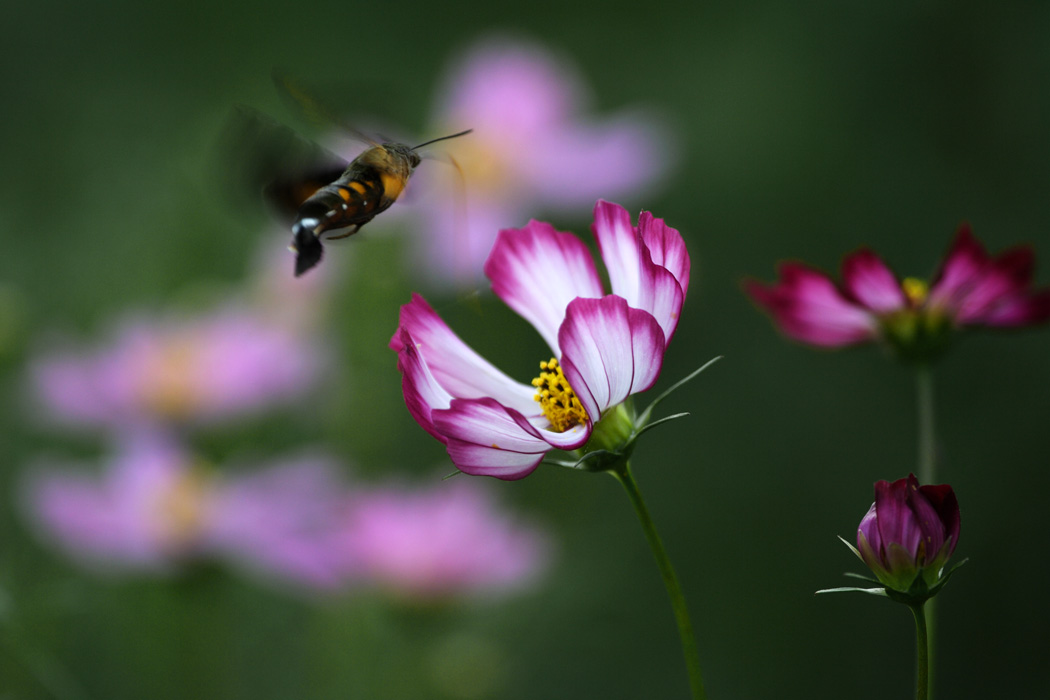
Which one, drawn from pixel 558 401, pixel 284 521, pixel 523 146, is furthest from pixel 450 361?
pixel 523 146

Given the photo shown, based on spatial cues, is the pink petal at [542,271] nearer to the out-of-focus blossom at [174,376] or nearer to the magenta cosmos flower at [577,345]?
the magenta cosmos flower at [577,345]

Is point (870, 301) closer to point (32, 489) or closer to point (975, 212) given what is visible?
point (32, 489)

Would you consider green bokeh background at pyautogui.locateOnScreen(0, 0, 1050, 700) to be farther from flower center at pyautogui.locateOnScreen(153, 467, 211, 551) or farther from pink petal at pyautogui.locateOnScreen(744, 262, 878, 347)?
pink petal at pyautogui.locateOnScreen(744, 262, 878, 347)

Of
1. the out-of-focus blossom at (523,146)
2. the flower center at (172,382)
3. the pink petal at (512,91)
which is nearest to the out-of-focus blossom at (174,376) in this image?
the flower center at (172,382)

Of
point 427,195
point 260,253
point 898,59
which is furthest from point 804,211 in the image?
point 260,253

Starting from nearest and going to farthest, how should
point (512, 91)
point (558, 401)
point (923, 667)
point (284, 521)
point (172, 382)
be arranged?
point (923, 667), point (558, 401), point (284, 521), point (172, 382), point (512, 91)

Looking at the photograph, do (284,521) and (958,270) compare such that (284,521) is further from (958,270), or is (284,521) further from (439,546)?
(958,270)

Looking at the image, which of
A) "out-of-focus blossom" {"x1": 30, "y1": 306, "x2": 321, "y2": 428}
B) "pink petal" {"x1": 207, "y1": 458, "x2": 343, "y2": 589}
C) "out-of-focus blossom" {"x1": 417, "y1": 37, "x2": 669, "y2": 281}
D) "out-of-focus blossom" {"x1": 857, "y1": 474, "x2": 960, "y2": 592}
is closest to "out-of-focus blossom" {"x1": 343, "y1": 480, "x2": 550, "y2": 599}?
"pink petal" {"x1": 207, "y1": 458, "x2": 343, "y2": 589}
